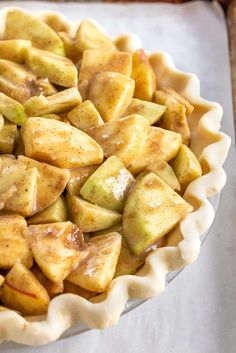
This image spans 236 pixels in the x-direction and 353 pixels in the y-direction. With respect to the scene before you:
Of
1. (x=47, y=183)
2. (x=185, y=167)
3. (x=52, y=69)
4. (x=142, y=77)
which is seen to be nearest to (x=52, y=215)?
(x=47, y=183)

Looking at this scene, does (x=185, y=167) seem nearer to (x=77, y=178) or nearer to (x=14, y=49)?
(x=77, y=178)

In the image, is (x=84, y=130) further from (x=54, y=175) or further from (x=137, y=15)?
(x=137, y=15)

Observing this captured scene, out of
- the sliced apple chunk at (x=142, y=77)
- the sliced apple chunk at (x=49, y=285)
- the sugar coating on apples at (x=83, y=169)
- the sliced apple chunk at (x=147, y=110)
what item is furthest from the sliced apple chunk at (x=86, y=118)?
the sliced apple chunk at (x=49, y=285)

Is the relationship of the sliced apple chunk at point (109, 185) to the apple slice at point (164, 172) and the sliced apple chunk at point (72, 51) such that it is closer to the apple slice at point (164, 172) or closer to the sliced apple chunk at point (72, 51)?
the apple slice at point (164, 172)

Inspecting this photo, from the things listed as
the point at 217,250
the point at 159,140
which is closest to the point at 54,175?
the point at 159,140

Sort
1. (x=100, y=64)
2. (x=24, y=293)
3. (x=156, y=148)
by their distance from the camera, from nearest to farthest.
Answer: (x=24, y=293), (x=156, y=148), (x=100, y=64)

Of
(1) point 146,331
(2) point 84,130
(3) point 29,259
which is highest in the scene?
(2) point 84,130
